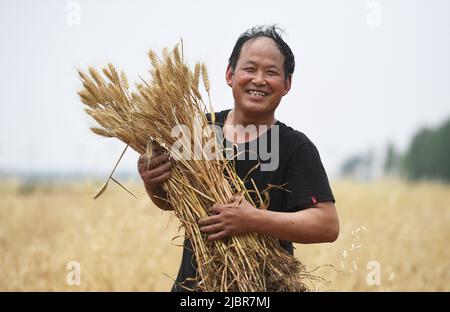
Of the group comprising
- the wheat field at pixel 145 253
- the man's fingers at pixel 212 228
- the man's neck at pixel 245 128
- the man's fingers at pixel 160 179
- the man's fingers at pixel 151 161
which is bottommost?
the wheat field at pixel 145 253

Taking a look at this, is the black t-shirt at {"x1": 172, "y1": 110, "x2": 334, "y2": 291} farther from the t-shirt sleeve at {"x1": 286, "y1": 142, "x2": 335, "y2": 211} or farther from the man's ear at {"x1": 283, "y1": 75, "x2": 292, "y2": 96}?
the man's ear at {"x1": 283, "y1": 75, "x2": 292, "y2": 96}

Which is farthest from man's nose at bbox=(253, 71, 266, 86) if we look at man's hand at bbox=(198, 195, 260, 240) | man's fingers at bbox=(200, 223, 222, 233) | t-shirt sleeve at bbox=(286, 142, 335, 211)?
man's fingers at bbox=(200, 223, 222, 233)

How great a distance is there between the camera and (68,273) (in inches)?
175

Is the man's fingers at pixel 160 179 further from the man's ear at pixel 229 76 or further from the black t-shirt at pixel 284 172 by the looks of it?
the man's ear at pixel 229 76

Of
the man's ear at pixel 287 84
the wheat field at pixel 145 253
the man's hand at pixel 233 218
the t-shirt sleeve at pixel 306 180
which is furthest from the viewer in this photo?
the wheat field at pixel 145 253

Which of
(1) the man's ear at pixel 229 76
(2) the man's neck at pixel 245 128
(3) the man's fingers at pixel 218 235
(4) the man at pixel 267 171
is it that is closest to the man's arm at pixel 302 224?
(4) the man at pixel 267 171

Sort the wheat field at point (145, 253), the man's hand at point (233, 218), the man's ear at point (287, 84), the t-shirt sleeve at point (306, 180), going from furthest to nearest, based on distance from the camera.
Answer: the wheat field at point (145, 253) < the man's ear at point (287, 84) < the t-shirt sleeve at point (306, 180) < the man's hand at point (233, 218)

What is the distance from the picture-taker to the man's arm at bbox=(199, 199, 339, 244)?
6.54 ft

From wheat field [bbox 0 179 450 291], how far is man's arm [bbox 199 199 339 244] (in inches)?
26.3

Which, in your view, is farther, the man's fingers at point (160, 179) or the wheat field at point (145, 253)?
the wheat field at point (145, 253)

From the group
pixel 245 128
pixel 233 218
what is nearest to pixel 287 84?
pixel 245 128

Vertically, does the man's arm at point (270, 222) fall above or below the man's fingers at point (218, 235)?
above

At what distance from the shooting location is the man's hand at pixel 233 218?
6.53ft

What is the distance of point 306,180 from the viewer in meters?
2.11
